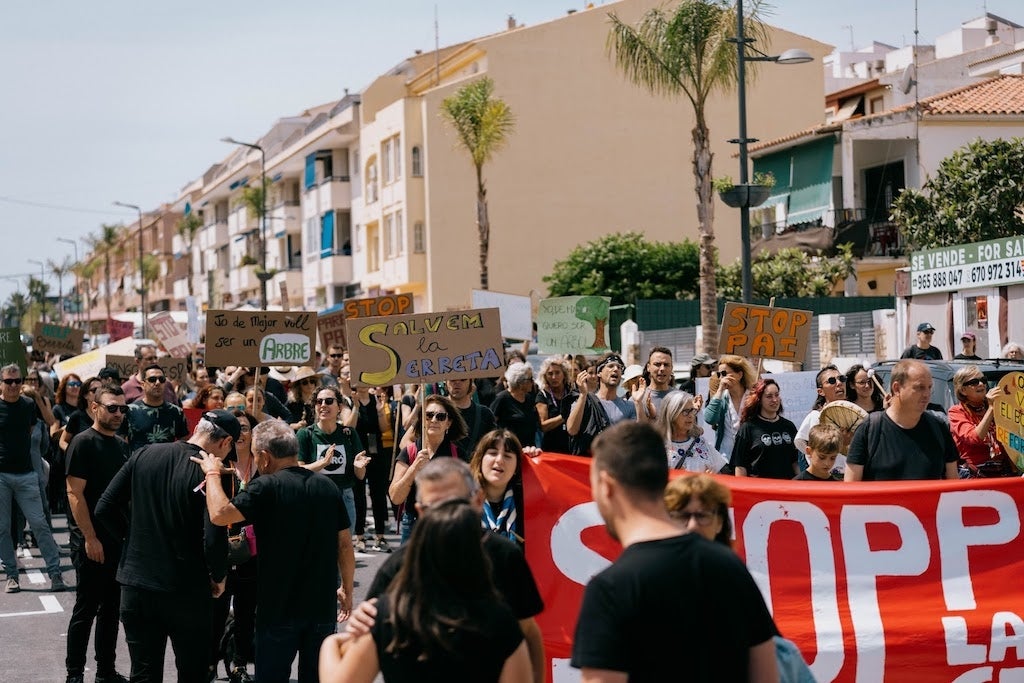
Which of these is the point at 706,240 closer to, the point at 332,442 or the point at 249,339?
the point at 249,339

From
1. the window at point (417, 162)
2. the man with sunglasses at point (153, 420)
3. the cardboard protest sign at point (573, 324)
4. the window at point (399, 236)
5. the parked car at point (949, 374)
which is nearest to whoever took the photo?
the man with sunglasses at point (153, 420)

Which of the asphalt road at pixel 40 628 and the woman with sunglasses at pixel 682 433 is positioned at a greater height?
the woman with sunglasses at pixel 682 433

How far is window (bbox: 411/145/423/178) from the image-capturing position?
169ft

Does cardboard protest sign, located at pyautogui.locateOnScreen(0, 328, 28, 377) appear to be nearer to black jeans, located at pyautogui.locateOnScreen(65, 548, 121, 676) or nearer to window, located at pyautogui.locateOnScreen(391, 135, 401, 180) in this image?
black jeans, located at pyautogui.locateOnScreen(65, 548, 121, 676)

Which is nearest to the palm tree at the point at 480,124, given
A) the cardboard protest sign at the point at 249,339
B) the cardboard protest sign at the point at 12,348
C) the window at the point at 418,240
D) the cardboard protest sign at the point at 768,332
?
the window at the point at 418,240

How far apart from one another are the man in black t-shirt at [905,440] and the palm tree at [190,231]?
91.5m

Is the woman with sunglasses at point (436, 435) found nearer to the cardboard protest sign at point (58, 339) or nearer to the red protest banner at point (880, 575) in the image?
the red protest banner at point (880, 575)

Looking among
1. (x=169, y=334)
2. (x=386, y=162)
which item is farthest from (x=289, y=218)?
(x=169, y=334)

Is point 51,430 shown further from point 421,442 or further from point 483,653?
point 483,653

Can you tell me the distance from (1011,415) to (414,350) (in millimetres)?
4268

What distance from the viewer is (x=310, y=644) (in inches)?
266

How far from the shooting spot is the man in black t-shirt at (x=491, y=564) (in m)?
4.45

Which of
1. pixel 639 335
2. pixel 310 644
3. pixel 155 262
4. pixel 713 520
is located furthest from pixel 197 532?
pixel 155 262

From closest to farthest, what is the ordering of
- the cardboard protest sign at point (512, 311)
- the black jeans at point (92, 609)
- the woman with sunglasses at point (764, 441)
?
the black jeans at point (92, 609) < the woman with sunglasses at point (764, 441) < the cardboard protest sign at point (512, 311)
